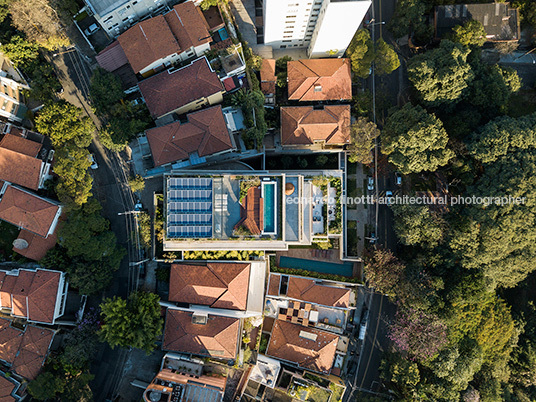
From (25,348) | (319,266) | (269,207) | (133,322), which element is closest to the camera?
(269,207)

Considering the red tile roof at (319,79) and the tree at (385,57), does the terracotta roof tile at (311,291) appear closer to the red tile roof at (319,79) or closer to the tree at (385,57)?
the red tile roof at (319,79)

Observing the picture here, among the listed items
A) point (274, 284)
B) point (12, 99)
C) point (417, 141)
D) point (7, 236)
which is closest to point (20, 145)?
point (12, 99)

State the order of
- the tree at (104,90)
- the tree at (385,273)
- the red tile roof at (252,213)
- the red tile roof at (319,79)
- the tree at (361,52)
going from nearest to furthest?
1. the red tile roof at (252,213)
2. the tree at (104,90)
3. the tree at (385,273)
4. the tree at (361,52)
5. the red tile roof at (319,79)

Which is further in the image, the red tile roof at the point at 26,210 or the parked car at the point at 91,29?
the parked car at the point at 91,29

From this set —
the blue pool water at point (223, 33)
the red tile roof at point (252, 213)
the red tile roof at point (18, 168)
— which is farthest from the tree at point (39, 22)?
the red tile roof at point (252, 213)

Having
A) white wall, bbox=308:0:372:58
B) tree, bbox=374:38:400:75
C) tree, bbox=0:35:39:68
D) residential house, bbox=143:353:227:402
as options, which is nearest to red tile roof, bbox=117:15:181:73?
tree, bbox=0:35:39:68

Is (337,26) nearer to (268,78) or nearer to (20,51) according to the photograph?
(268,78)
